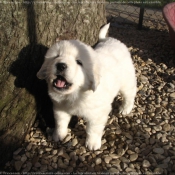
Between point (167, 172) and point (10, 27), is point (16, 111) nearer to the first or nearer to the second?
point (10, 27)

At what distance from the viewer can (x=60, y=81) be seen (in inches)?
93.2

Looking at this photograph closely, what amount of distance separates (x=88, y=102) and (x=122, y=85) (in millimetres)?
700

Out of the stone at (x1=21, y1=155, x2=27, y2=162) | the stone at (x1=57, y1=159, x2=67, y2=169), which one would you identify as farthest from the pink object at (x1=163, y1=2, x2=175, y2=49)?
the stone at (x1=21, y1=155, x2=27, y2=162)

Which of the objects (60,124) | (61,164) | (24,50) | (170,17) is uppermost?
(24,50)

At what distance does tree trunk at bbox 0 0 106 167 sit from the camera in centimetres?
264

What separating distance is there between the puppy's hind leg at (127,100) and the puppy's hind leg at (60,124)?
0.78 meters

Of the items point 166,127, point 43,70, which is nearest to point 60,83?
point 43,70

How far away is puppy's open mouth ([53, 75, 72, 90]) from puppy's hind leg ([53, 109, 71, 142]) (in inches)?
21.0

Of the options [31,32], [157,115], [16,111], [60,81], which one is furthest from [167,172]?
[31,32]

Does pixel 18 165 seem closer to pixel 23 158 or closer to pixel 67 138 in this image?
pixel 23 158

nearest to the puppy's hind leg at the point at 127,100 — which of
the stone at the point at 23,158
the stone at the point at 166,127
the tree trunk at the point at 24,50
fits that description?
the stone at the point at 166,127

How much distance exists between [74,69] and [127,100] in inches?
51.2

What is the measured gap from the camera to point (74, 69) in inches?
88.2

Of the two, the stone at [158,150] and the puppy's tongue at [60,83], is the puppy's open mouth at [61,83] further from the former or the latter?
the stone at [158,150]
